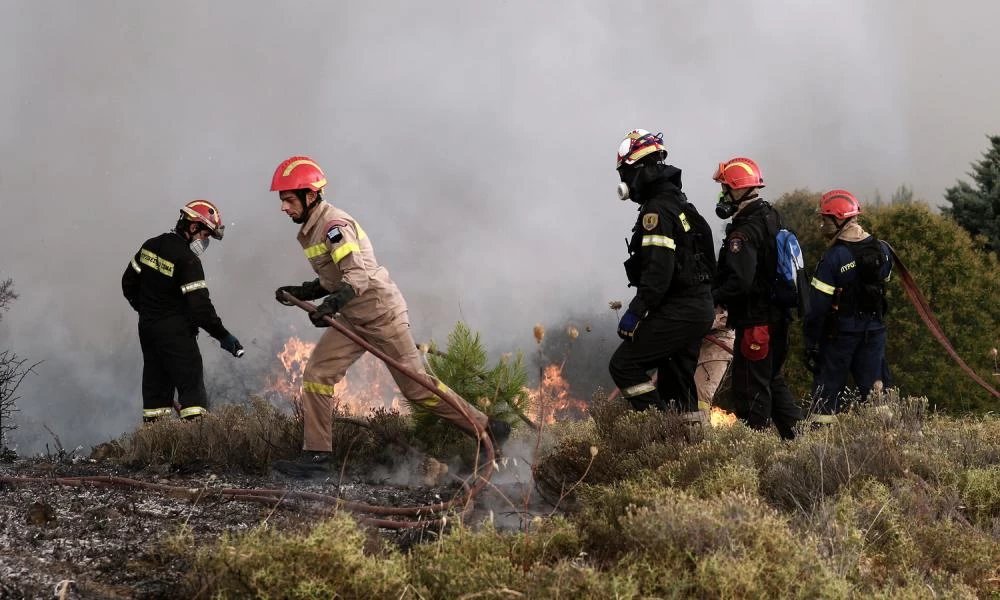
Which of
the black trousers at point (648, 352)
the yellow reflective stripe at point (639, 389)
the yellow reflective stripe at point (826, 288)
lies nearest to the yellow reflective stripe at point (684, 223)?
the black trousers at point (648, 352)

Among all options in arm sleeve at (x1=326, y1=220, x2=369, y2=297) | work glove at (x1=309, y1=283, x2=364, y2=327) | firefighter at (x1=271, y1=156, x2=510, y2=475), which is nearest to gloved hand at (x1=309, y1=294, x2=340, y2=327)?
work glove at (x1=309, y1=283, x2=364, y2=327)

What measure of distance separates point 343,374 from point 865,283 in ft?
14.6

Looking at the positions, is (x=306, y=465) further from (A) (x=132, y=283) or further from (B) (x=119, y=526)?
(A) (x=132, y=283)

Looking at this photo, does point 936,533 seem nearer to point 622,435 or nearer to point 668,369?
point 622,435

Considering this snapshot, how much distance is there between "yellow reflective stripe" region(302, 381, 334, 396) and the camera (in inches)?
277

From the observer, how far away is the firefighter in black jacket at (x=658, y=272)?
253 inches

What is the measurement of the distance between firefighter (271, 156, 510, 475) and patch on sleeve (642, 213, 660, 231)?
1773 millimetres

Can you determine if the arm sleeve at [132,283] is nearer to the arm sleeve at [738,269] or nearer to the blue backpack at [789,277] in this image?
the arm sleeve at [738,269]

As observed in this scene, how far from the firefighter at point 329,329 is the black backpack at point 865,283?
136 inches

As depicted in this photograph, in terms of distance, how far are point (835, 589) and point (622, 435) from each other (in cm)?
289

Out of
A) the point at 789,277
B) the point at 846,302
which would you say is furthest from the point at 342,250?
the point at 846,302

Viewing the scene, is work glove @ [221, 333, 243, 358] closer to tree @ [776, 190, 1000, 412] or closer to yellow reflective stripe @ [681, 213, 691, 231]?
yellow reflective stripe @ [681, 213, 691, 231]

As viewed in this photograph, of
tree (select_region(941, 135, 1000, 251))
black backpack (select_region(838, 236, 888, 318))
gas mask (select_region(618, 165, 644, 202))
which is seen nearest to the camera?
gas mask (select_region(618, 165, 644, 202))

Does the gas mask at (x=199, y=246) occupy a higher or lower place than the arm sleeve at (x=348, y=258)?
higher
